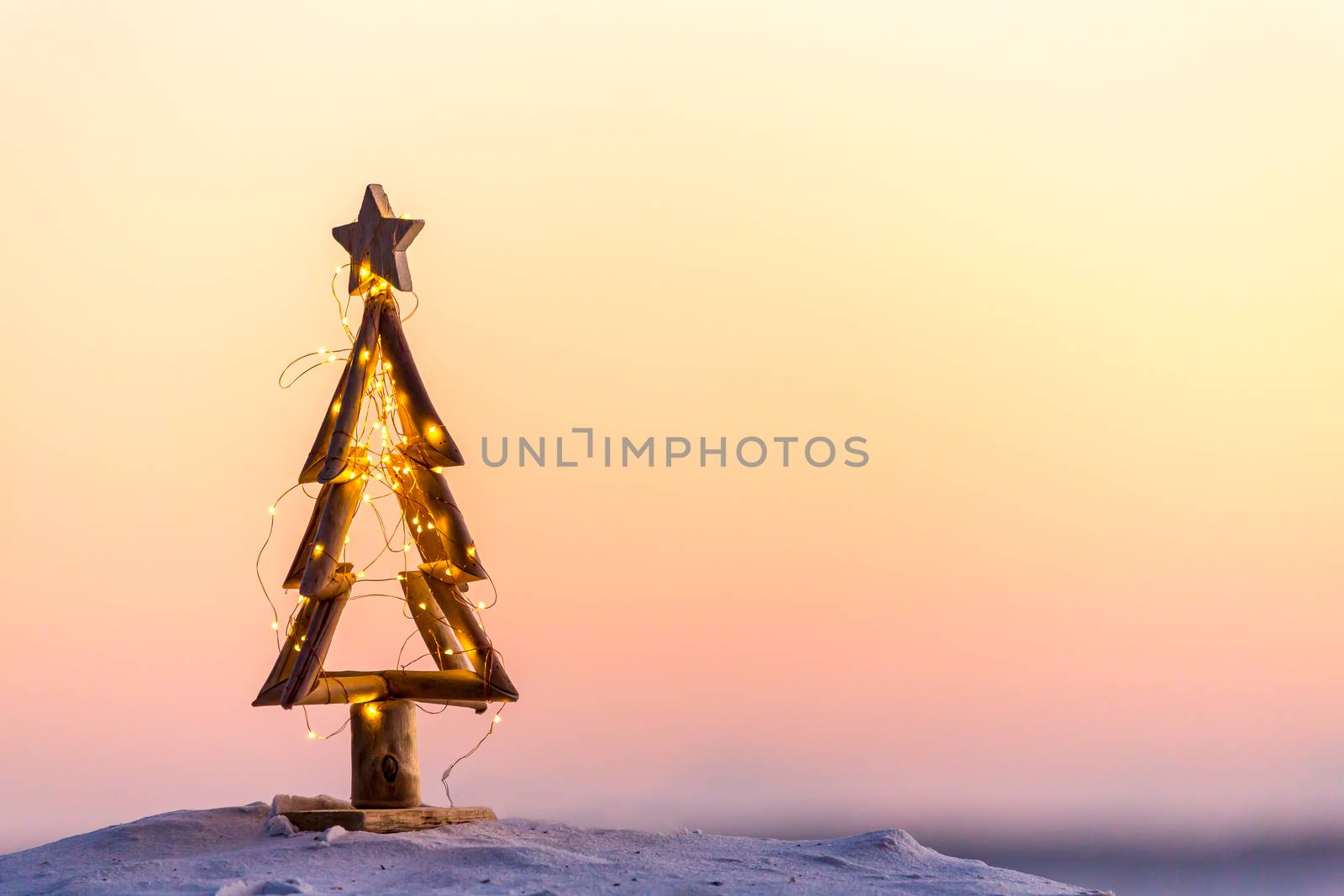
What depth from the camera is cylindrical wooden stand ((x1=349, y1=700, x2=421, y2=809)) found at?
3.57 metres

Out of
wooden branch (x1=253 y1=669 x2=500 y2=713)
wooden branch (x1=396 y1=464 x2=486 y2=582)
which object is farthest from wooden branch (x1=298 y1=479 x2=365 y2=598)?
wooden branch (x1=253 y1=669 x2=500 y2=713)

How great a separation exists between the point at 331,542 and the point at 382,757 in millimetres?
576

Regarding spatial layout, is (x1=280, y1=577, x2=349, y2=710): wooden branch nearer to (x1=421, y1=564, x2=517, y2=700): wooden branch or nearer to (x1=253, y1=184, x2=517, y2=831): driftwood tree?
(x1=253, y1=184, x2=517, y2=831): driftwood tree

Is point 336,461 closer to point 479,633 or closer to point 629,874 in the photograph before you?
point 479,633

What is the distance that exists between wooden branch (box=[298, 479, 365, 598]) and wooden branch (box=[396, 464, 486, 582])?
13 cm

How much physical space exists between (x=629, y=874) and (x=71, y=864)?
1.37 meters

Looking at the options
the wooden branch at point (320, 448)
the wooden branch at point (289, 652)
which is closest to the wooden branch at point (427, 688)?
the wooden branch at point (289, 652)

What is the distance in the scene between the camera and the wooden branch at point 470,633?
142 inches

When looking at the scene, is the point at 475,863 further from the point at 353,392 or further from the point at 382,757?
the point at 353,392

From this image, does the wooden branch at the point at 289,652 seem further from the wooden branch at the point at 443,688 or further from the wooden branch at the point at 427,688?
the wooden branch at the point at 443,688

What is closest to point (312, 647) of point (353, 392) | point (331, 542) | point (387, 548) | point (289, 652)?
point (289, 652)

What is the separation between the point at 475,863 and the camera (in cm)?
312

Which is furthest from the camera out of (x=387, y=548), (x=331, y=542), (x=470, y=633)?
(x=387, y=548)

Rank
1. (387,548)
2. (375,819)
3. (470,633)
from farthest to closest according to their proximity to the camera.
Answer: (387,548) < (470,633) < (375,819)
